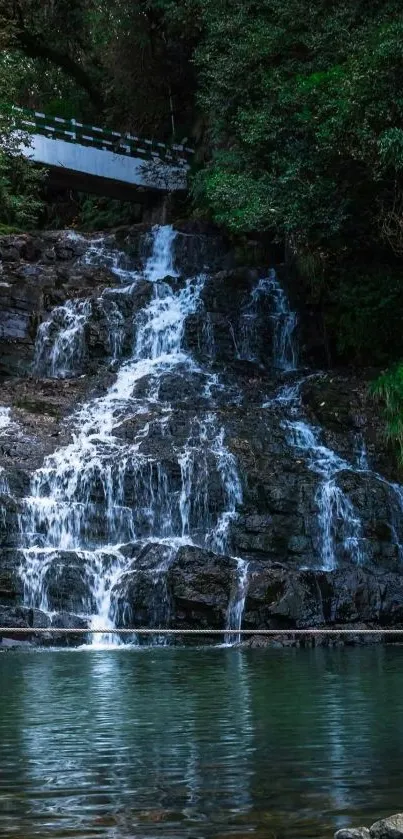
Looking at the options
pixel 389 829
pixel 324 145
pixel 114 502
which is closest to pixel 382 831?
pixel 389 829

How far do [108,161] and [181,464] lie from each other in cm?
1736

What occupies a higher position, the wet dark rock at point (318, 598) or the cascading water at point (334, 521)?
the cascading water at point (334, 521)

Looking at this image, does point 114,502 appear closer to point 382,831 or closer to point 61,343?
point 61,343

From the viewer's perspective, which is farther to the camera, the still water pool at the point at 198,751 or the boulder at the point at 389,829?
the still water pool at the point at 198,751

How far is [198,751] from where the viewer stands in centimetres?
736

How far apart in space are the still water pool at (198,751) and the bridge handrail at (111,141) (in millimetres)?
25392

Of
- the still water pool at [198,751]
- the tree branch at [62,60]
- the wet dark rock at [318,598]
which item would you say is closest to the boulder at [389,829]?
the still water pool at [198,751]

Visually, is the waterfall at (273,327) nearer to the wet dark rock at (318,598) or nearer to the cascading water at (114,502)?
the cascading water at (114,502)

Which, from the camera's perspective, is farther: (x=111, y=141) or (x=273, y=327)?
(x=111, y=141)

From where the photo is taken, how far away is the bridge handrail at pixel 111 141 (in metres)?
35.5

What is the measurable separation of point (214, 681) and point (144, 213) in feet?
89.2

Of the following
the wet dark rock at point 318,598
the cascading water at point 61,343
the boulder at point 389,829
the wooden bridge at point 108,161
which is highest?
the wooden bridge at point 108,161

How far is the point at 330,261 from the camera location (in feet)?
86.7

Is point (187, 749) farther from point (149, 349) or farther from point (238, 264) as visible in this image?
point (238, 264)
